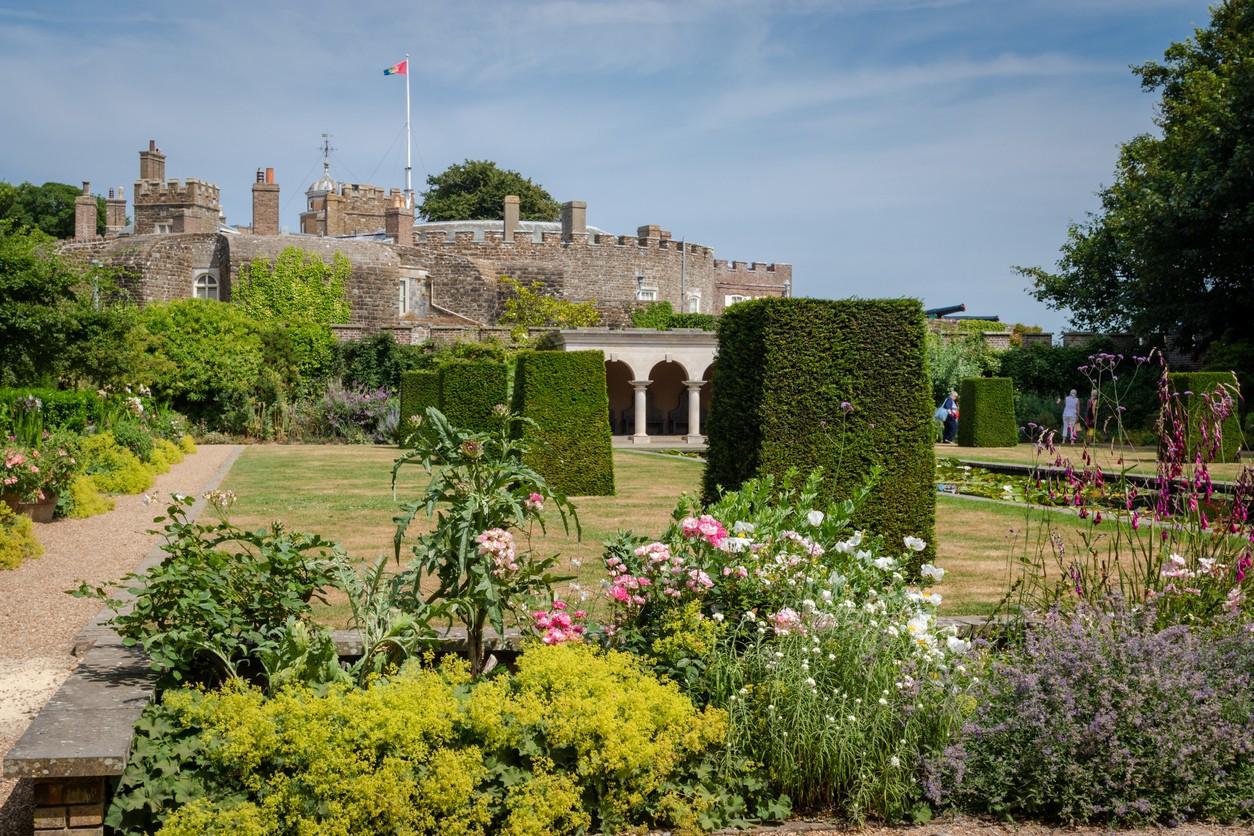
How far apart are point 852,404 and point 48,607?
16.7 ft

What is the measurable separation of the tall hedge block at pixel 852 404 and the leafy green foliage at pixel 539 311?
29267mm

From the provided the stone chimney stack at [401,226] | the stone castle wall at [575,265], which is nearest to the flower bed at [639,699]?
the stone castle wall at [575,265]

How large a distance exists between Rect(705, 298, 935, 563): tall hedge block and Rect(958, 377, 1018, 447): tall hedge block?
640 inches

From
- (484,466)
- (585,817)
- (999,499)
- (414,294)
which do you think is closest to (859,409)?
(484,466)

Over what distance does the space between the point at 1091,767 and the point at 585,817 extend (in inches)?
65.5

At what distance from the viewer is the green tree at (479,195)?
48594 mm

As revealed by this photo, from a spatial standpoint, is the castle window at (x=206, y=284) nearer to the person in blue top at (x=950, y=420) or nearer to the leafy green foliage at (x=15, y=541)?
the person in blue top at (x=950, y=420)

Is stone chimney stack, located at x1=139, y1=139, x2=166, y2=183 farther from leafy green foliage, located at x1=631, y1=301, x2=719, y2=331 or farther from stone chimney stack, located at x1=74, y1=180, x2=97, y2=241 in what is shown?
leafy green foliage, located at x1=631, y1=301, x2=719, y2=331

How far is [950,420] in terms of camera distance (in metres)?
23.9

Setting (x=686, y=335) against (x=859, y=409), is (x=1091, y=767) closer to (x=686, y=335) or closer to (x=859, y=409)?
(x=859, y=409)

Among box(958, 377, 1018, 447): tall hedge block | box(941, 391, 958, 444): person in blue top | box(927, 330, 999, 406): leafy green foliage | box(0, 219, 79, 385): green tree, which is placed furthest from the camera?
box(927, 330, 999, 406): leafy green foliage

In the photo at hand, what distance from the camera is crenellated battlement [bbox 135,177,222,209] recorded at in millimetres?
39375

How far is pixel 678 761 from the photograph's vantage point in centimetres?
329

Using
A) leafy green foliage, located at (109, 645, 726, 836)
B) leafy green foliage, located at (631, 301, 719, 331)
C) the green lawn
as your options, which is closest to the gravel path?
Result: leafy green foliage, located at (109, 645, 726, 836)
